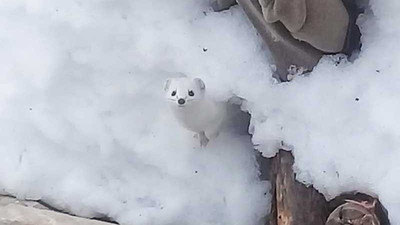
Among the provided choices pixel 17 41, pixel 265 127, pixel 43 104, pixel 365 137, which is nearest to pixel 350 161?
pixel 365 137

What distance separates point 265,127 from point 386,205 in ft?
0.82

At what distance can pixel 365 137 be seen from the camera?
1176 mm

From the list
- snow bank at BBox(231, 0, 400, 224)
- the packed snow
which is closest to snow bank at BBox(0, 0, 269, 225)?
the packed snow

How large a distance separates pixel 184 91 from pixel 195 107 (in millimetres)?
41

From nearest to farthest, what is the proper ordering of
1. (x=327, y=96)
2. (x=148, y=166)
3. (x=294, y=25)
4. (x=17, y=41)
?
1. (x=294, y=25)
2. (x=327, y=96)
3. (x=148, y=166)
4. (x=17, y=41)

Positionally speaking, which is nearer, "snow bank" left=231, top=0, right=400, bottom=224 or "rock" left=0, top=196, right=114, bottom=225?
"snow bank" left=231, top=0, right=400, bottom=224

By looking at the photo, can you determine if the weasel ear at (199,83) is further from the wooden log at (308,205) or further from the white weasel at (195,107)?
the wooden log at (308,205)

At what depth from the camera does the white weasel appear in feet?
4.16

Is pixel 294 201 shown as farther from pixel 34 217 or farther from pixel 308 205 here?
pixel 34 217

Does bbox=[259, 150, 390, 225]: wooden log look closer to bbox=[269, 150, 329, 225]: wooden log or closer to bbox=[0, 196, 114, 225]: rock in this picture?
bbox=[269, 150, 329, 225]: wooden log

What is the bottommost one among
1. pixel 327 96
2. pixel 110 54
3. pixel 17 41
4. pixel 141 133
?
pixel 327 96

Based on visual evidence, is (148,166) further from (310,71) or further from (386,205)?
(386,205)

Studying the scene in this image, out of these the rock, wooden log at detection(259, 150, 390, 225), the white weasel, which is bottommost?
wooden log at detection(259, 150, 390, 225)

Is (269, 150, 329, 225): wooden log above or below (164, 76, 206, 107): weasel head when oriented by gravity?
below
